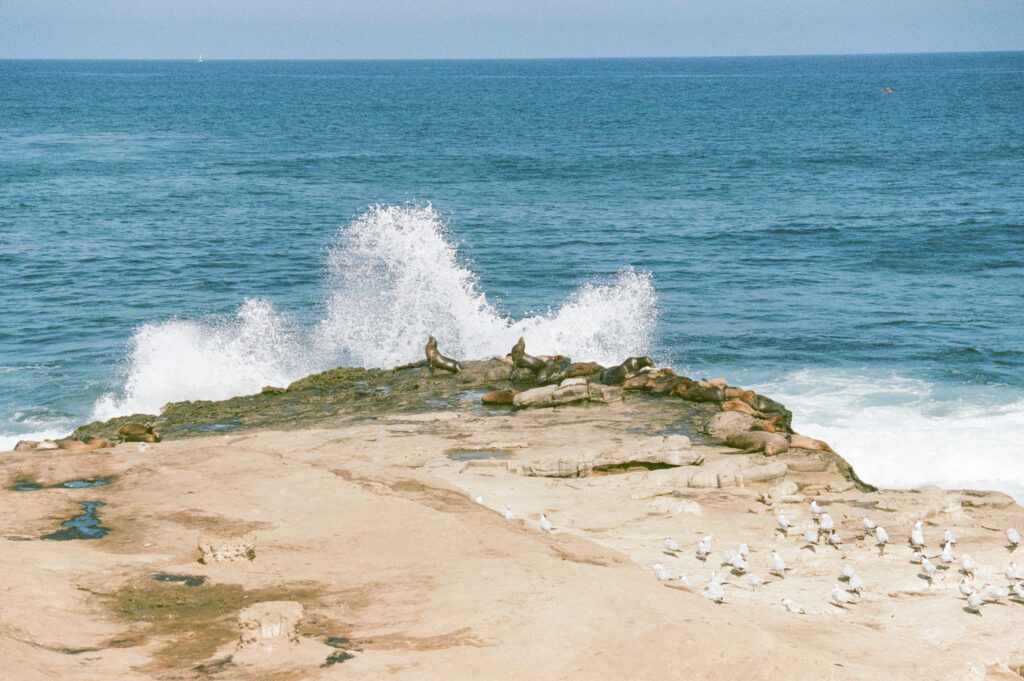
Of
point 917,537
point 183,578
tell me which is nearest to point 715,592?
point 917,537

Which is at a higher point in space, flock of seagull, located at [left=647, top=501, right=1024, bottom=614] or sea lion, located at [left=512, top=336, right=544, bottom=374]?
flock of seagull, located at [left=647, top=501, right=1024, bottom=614]

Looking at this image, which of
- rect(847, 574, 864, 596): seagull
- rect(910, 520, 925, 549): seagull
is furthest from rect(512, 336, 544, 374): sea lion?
rect(847, 574, 864, 596): seagull

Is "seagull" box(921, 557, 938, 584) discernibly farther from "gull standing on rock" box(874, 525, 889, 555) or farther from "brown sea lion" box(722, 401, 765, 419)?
"brown sea lion" box(722, 401, 765, 419)

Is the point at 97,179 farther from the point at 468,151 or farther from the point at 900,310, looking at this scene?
the point at 900,310

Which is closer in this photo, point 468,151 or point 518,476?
point 518,476

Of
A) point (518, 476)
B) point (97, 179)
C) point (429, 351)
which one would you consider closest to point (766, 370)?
point (429, 351)

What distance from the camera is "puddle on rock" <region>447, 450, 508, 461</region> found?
1595 cm

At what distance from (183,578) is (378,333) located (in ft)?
60.0

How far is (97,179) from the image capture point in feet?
178

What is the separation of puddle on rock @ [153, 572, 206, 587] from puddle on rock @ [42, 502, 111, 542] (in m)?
1.60

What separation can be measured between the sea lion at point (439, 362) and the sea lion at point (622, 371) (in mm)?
3256

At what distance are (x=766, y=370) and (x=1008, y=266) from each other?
14725mm

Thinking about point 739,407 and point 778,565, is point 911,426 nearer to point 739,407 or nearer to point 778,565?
point 739,407

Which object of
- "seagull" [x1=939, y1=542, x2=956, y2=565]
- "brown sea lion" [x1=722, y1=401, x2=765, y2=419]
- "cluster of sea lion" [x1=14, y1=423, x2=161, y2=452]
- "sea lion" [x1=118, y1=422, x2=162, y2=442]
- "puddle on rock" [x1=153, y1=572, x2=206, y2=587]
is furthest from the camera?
"brown sea lion" [x1=722, y1=401, x2=765, y2=419]
